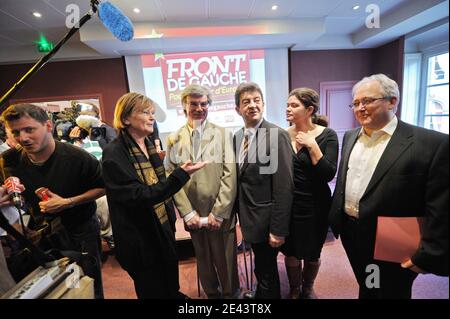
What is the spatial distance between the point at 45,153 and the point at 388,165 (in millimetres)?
1350

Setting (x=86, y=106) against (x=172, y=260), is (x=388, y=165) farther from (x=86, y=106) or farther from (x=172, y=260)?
(x=86, y=106)

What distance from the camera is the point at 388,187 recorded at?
664 millimetres

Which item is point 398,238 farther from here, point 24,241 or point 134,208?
point 24,241

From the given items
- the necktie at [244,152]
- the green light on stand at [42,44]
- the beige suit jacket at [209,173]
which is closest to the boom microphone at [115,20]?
the beige suit jacket at [209,173]

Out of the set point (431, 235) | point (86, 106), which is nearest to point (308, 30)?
point (431, 235)

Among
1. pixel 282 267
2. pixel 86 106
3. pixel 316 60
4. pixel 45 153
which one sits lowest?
pixel 282 267

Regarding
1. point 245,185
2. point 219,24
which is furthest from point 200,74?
point 245,185

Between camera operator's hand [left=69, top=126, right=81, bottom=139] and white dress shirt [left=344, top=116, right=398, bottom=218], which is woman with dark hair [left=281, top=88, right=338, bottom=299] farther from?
camera operator's hand [left=69, top=126, right=81, bottom=139]

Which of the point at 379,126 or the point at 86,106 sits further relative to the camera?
the point at 86,106

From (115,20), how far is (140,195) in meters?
0.70

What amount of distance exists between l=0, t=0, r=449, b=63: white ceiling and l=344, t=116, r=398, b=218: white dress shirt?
236cm

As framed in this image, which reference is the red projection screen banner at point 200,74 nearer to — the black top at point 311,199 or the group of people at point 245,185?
the group of people at point 245,185

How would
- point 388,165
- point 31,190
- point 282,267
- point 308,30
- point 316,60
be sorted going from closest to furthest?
point 388,165 < point 31,190 < point 282,267 < point 308,30 < point 316,60

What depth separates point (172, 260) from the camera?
96 centimetres
